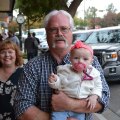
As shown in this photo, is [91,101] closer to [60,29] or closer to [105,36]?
[60,29]

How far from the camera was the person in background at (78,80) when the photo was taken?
109 inches

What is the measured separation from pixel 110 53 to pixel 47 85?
9.06 metres

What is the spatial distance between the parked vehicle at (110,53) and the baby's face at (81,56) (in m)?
8.73

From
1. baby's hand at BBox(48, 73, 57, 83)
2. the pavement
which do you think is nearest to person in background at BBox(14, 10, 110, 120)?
baby's hand at BBox(48, 73, 57, 83)

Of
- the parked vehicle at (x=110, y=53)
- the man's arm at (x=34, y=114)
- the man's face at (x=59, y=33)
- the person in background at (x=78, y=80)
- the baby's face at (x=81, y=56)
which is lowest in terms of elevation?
the parked vehicle at (x=110, y=53)

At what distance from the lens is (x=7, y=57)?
4457 millimetres

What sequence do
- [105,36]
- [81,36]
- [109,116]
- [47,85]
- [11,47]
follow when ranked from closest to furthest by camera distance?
1. [47,85]
2. [11,47]
3. [109,116]
4. [105,36]
5. [81,36]

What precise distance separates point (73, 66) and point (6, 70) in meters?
1.80

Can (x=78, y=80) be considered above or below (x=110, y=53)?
above

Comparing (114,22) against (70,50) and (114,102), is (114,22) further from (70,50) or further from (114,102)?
(70,50)

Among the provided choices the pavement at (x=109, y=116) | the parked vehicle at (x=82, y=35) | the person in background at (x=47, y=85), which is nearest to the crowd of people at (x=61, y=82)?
the person in background at (x=47, y=85)

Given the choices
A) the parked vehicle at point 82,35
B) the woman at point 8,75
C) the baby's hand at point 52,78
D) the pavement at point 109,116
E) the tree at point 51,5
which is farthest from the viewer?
the tree at point 51,5

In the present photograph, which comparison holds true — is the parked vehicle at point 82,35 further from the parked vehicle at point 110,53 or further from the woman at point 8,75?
the woman at point 8,75

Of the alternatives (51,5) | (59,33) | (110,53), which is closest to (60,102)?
(59,33)
